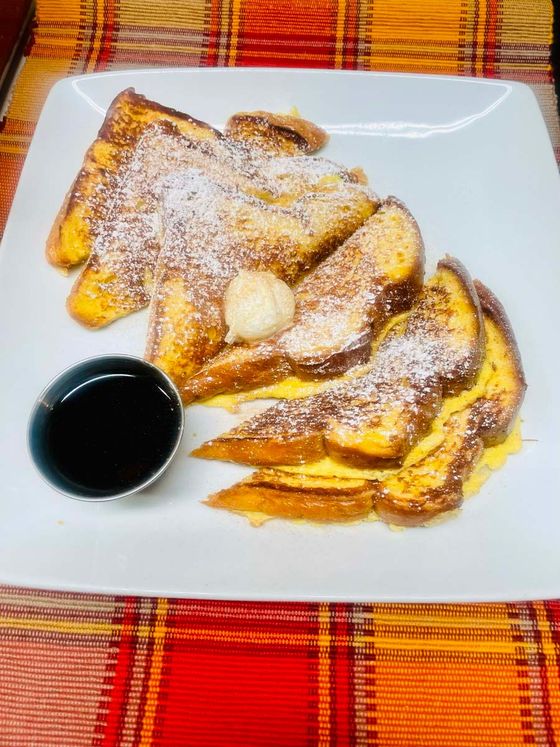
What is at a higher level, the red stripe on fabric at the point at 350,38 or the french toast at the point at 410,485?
the red stripe on fabric at the point at 350,38

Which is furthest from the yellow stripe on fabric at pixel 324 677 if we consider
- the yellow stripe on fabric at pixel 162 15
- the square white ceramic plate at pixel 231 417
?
the yellow stripe on fabric at pixel 162 15

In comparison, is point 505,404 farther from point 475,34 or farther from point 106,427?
point 475,34

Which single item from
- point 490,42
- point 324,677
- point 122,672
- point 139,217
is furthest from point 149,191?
point 490,42

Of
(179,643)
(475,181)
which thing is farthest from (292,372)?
(475,181)

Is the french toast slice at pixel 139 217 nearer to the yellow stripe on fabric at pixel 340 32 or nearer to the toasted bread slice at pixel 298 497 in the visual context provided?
the toasted bread slice at pixel 298 497

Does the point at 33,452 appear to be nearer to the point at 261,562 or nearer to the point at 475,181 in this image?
the point at 261,562

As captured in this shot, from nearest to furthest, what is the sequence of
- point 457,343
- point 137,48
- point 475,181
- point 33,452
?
point 33,452
point 457,343
point 475,181
point 137,48

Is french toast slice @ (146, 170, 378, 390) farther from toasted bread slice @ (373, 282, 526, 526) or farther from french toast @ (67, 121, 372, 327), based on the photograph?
toasted bread slice @ (373, 282, 526, 526)

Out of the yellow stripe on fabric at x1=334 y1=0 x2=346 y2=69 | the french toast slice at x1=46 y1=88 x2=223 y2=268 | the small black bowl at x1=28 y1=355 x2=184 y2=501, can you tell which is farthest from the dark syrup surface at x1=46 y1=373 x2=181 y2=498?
the yellow stripe on fabric at x1=334 y1=0 x2=346 y2=69
